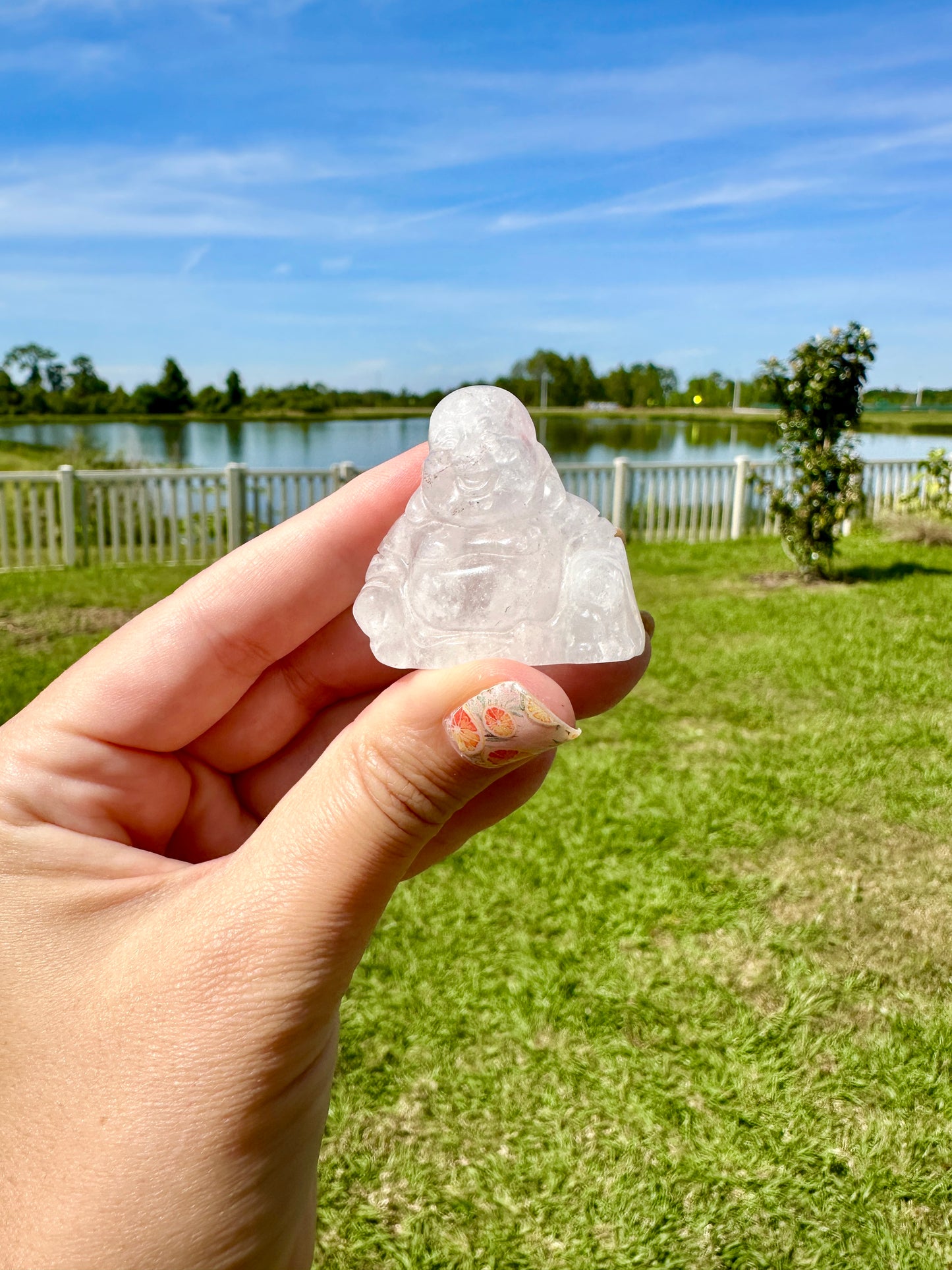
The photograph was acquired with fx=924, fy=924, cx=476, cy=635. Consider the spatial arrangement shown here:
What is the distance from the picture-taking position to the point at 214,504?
11758 mm

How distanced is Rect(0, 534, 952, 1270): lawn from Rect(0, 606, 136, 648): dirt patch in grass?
191 inches

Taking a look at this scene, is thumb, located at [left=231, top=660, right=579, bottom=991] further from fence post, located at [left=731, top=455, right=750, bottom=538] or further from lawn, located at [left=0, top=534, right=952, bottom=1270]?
fence post, located at [left=731, top=455, right=750, bottom=538]

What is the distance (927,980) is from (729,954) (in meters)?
0.76

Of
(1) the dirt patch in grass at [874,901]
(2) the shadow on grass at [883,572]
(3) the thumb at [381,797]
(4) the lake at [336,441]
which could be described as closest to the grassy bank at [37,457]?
(4) the lake at [336,441]

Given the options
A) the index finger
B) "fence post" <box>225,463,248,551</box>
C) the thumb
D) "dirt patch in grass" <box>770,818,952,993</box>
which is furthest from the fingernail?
"fence post" <box>225,463,248,551</box>

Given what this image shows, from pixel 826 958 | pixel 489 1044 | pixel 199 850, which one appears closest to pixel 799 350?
pixel 826 958

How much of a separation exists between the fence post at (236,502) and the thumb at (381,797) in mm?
10476

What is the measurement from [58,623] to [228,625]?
7.41 metres

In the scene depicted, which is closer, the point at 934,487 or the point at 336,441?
the point at 934,487

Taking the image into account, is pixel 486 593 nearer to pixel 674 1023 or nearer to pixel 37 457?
pixel 674 1023

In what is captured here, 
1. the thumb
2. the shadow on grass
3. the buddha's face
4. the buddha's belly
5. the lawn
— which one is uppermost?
the buddha's face

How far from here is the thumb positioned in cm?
140

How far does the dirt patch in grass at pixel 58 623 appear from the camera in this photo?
812 centimetres

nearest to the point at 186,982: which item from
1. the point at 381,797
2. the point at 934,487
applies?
the point at 381,797
